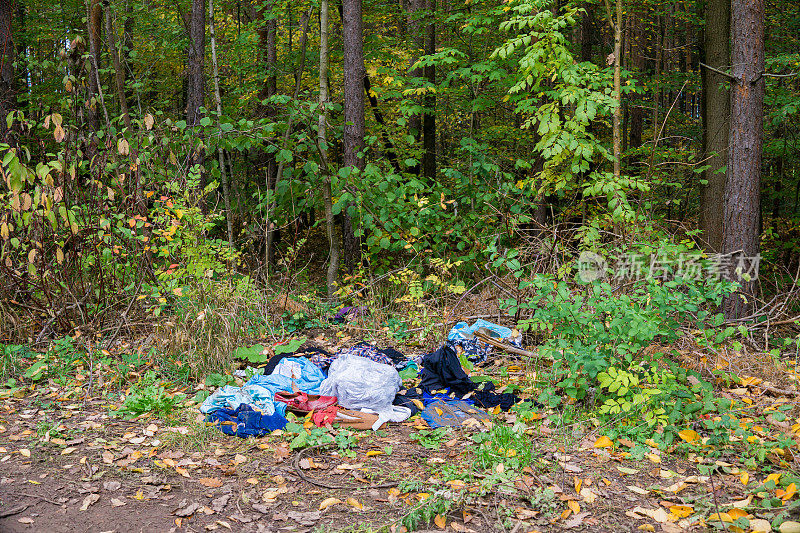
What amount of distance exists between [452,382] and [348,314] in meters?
2.49

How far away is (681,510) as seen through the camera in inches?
125

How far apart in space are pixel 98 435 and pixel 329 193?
5.04 meters

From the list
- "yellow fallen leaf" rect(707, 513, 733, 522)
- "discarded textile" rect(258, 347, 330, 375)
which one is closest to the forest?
"yellow fallen leaf" rect(707, 513, 733, 522)

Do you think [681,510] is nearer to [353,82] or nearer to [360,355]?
[360,355]

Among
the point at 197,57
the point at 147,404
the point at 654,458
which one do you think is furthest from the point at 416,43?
the point at 654,458

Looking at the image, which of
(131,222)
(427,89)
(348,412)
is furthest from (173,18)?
(348,412)

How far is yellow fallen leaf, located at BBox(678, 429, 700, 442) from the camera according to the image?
393cm

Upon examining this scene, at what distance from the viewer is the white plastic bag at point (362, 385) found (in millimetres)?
4805

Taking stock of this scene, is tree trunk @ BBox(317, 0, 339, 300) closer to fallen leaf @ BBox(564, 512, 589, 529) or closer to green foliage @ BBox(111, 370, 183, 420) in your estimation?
green foliage @ BBox(111, 370, 183, 420)

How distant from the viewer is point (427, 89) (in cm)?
931

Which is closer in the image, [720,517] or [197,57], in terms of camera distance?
[720,517]

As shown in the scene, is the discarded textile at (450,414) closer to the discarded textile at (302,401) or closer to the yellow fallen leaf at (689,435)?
the discarded textile at (302,401)

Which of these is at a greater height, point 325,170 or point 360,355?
point 325,170

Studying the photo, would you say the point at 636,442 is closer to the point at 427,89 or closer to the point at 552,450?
the point at 552,450
